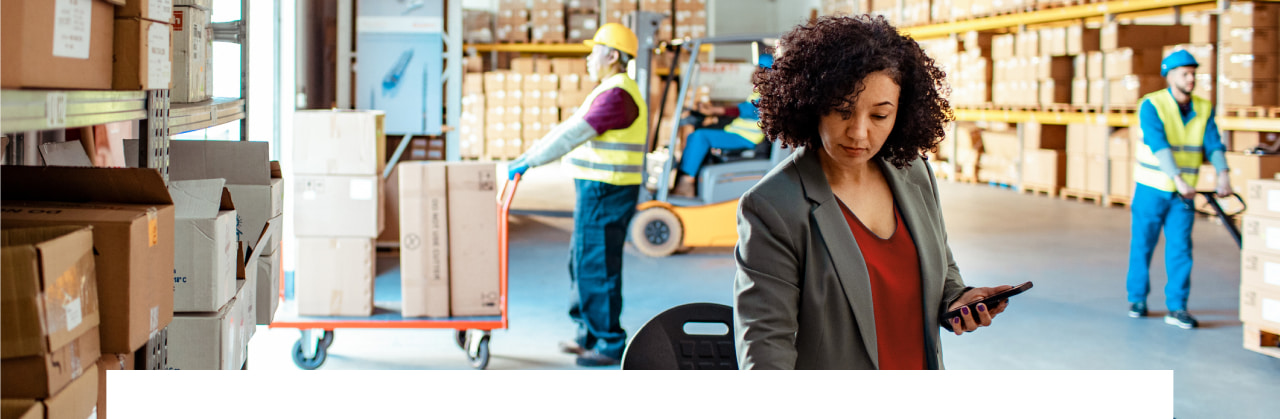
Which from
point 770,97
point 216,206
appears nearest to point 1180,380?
point 770,97

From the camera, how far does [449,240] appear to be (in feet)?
15.3

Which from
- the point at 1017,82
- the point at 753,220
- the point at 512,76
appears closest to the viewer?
the point at 753,220

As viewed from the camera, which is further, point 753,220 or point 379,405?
point 753,220

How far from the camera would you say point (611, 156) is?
486 cm

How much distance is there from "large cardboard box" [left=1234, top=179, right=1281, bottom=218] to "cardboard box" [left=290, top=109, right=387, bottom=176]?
3953mm

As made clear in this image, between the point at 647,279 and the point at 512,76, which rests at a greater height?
the point at 512,76

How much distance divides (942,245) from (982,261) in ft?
21.0

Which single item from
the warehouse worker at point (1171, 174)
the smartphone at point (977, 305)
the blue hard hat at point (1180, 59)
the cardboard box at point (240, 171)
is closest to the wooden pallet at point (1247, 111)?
the warehouse worker at point (1171, 174)

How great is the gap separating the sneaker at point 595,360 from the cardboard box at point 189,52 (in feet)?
9.12

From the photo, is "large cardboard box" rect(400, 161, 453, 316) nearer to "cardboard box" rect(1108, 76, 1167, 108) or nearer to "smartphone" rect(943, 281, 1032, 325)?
"smartphone" rect(943, 281, 1032, 325)

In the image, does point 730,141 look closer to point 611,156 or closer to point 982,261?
point 982,261

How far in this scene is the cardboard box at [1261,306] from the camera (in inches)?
194

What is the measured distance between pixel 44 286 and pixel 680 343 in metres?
1.10

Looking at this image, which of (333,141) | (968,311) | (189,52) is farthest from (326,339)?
(968,311)
